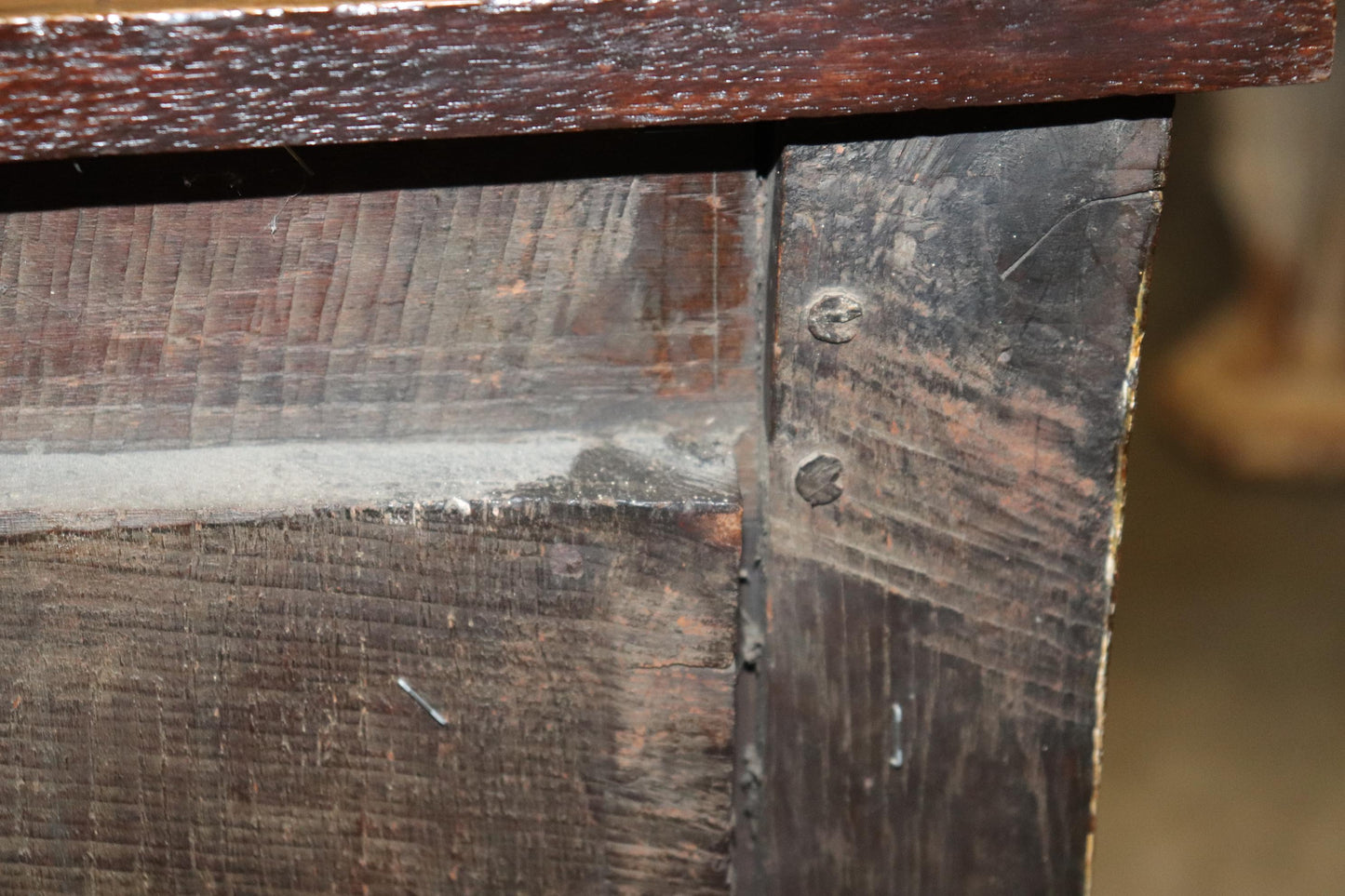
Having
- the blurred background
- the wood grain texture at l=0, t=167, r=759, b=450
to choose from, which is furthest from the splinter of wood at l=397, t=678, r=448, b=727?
the blurred background

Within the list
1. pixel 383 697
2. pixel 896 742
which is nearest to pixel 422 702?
pixel 383 697

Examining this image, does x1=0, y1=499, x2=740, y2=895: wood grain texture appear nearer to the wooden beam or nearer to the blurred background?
the wooden beam

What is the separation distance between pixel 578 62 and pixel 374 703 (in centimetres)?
32

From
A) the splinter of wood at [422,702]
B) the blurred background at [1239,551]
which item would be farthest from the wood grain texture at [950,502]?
the blurred background at [1239,551]

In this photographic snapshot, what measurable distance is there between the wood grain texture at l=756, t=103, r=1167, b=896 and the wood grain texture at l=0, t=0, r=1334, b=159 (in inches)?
1.5

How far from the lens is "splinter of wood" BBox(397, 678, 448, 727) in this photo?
53 centimetres

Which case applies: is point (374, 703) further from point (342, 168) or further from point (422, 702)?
point (342, 168)

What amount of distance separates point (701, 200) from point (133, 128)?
0.78 feet

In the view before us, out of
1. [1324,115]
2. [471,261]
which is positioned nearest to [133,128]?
[471,261]

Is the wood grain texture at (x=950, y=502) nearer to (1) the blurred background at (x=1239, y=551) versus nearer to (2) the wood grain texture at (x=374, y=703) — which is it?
(2) the wood grain texture at (x=374, y=703)

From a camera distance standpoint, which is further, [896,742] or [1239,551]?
[1239,551]

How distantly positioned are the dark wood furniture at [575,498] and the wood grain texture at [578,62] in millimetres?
12

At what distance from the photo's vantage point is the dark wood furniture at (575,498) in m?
0.49

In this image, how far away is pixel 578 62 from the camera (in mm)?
421
